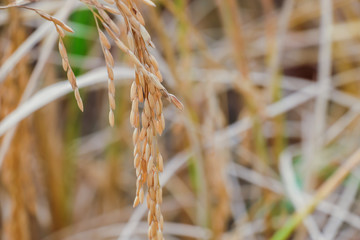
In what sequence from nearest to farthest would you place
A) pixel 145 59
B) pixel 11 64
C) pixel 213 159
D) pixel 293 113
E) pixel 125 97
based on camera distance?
pixel 145 59 < pixel 11 64 < pixel 213 159 < pixel 125 97 < pixel 293 113

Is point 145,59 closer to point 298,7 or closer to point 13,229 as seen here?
point 13,229

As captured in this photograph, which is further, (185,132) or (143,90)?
(185,132)

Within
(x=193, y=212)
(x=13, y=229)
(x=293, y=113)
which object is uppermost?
(x=293, y=113)

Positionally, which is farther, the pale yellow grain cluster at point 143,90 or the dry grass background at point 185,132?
the dry grass background at point 185,132

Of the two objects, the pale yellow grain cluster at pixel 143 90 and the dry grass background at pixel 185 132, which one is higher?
the dry grass background at pixel 185 132

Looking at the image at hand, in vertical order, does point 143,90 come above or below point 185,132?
below

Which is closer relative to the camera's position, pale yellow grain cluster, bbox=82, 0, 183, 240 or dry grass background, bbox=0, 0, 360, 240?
pale yellow grain cluster, bbox=82, 0, 183, 240

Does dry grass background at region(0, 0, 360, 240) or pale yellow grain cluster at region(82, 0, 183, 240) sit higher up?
dry grass background at region(0, 0, 360, 240)

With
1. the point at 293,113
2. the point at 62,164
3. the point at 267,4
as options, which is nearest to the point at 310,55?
the point at 293,113
